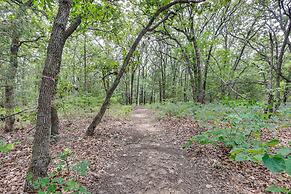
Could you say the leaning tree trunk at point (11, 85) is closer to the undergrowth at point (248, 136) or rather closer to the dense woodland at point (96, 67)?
the dense woodland at point (96, 67)

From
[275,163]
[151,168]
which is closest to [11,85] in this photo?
[151,168]

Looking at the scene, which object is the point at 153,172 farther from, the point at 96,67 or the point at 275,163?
the point at 96,67

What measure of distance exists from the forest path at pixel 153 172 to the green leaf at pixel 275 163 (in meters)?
2.29

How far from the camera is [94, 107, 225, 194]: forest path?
323cm

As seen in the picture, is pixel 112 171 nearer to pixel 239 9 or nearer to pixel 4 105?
pixel 4 105

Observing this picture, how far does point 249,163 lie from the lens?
4.14m

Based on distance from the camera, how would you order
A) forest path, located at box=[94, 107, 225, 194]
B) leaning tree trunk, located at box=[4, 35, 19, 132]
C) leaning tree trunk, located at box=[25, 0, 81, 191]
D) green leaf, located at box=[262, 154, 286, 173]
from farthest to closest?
1. leaning tree trunk, located at box=[4, 35, 19, 132]
2. forest path, located at box=[94, 107, 225, 194]
3. leaning tree trunk, located at box=[25, 0, 81, 191]
4. green leaf, located at box=[262, 154, 286, 173]

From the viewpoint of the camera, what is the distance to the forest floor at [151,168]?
10.8ft

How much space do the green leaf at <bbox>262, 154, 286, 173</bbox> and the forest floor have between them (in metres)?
2.29

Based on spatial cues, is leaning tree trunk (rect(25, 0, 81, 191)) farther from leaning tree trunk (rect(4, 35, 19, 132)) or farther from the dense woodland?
leaning tree trunk (rect(4, 35, 19, 132))

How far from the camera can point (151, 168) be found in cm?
387

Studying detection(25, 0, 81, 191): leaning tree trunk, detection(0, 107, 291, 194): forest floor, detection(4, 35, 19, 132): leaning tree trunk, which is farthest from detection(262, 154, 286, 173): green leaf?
detection(4, 35, 19, 132): leaning tree trunk

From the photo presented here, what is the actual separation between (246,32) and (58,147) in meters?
13.6

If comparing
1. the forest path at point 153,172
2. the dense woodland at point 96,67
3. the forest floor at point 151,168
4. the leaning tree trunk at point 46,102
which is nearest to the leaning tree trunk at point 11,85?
the dense woodland at point 96,67
